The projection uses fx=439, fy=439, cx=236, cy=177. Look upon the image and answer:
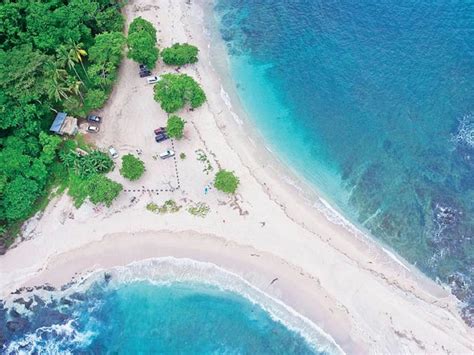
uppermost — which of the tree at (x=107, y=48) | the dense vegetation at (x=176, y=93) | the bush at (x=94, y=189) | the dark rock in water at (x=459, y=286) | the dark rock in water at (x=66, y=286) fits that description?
the tree at (x=107, y=48)

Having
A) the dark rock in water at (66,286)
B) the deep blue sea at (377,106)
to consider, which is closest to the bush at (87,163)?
the dark rock in water at (66,286)

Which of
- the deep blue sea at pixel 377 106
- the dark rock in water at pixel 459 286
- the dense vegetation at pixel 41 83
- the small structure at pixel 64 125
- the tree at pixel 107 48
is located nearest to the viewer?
the dark rock in water at pixel 459 286

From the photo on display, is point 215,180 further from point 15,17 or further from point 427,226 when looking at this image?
point 15,17

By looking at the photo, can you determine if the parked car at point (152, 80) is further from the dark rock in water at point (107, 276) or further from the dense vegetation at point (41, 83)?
the dark rock in water at point (107, 276)

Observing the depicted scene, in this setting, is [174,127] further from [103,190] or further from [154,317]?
[154,317]

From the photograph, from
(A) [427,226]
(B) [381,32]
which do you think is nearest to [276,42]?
(B) [381,32]

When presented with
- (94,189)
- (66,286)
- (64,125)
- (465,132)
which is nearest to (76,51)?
(64,125)

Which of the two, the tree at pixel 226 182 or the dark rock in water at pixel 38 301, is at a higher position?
the tree at pixel 226 182
